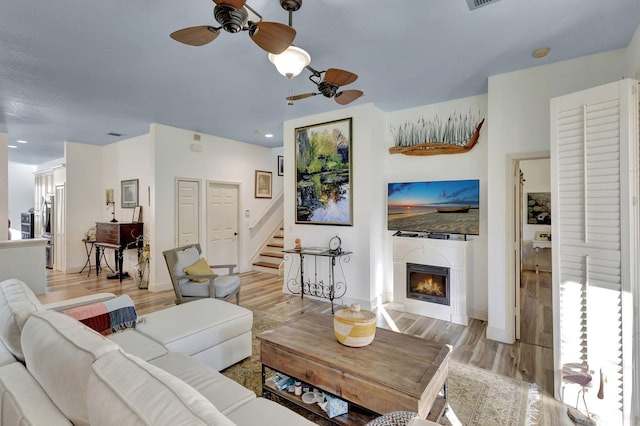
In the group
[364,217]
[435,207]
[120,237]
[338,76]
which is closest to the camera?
[338,76]

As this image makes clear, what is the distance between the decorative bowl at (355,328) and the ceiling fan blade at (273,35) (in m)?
1.77

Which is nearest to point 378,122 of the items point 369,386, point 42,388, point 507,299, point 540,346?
point 507,299

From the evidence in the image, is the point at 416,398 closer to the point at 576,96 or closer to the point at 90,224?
the point at 576,96

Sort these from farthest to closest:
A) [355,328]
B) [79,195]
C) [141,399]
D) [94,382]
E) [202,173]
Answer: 1. [79,195]
2. [202,173]
3. [355,328]
4. [94,382]
5. [141,399]

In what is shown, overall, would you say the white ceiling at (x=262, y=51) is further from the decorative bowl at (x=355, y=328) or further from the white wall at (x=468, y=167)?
the decorative bowl at (x=355, y=328)

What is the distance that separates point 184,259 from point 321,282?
205 cm

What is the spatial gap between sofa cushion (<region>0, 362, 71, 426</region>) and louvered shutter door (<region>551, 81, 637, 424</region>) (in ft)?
9.76

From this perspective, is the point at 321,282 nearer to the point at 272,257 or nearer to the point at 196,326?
the point at 272,257

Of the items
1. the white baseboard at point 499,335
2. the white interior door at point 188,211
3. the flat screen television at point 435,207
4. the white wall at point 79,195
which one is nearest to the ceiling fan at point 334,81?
the flat screen television at point 435,207

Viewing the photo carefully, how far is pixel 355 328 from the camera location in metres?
1.94

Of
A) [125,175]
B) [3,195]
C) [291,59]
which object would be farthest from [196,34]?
[125,175]

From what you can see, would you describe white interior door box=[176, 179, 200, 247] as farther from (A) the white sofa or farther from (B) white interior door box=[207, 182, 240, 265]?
(A) the white sofa

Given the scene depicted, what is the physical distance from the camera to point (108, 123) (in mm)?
5016

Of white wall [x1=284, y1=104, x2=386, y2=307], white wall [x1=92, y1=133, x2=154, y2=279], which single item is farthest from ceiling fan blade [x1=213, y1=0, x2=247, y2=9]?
white wall [x1=92, y1=133, x2=154, y2=279]
